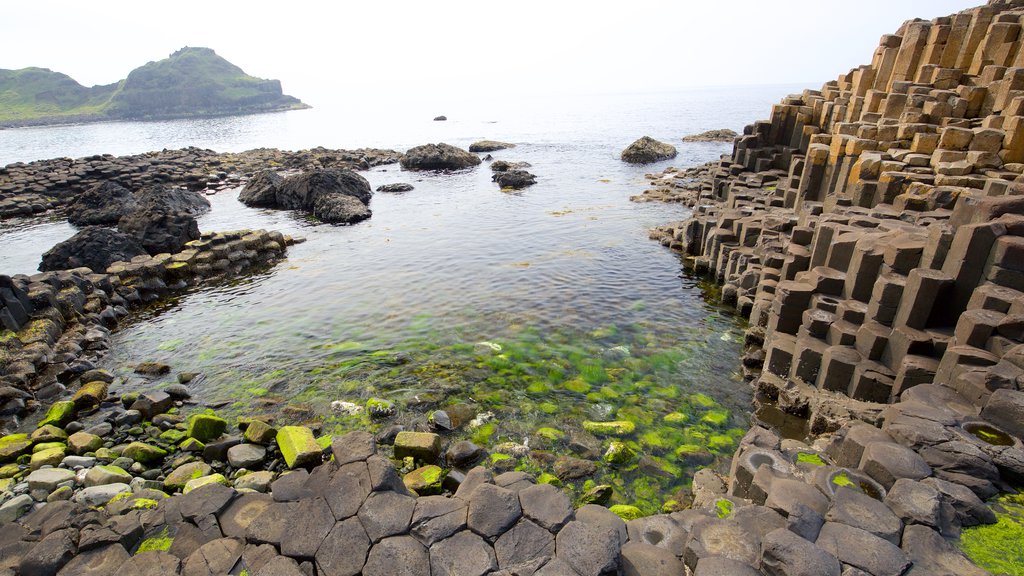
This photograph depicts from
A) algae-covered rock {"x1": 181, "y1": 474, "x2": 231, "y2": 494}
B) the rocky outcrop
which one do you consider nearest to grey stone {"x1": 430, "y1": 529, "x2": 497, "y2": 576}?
algae-covered rock {"x1": 181, "y1": 474, "x2": 231, "y2": 494}

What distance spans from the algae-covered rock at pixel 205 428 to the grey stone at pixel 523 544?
791cm

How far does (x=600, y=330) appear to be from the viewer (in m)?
14.4

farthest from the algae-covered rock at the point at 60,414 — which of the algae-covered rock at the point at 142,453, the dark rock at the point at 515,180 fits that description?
the dark rock at the point at 515,180

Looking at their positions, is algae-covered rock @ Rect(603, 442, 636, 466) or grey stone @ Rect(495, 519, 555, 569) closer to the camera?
grey stone @ Rect(495, 519, 555, 569)

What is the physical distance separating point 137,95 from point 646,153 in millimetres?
190927

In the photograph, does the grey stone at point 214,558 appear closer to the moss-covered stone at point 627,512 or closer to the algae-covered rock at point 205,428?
the algae-covered rock at point 205,428

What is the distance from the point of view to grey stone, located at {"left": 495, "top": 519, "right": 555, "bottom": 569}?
5047mm

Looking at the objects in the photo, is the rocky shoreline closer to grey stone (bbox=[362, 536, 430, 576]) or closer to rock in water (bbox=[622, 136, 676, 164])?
grey stone (bbox=[362, 536, 430, 576])

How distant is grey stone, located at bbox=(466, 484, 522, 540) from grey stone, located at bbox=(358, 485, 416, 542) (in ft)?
2.50

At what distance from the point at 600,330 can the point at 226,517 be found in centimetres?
1072

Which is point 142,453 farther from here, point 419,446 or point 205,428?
point 419,446

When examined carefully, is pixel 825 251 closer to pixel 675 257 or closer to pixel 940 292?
pixel 940 292

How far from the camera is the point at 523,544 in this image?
5191 mm

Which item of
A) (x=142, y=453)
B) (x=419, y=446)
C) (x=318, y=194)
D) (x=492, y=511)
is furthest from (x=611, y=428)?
(x=318, y=194)
